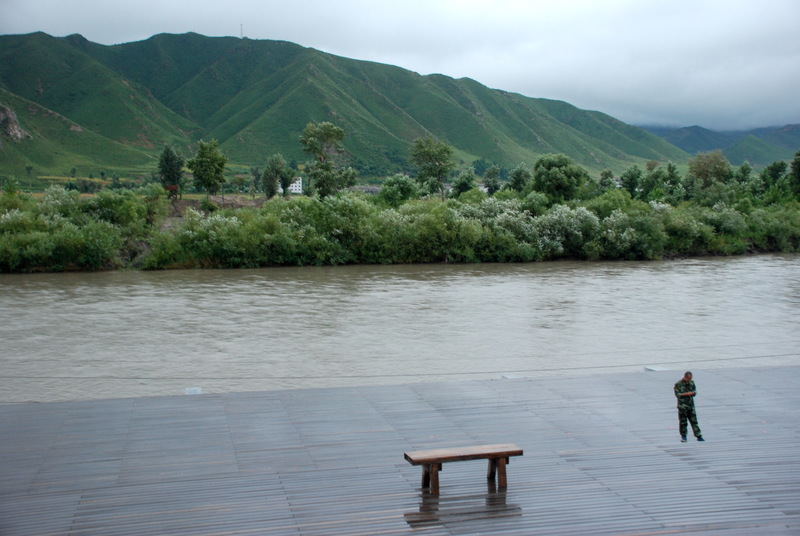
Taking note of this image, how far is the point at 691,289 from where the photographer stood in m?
24.1

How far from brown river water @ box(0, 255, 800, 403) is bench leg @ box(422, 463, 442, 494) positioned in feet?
15.5

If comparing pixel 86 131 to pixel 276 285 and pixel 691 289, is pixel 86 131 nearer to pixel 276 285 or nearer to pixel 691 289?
pixel 276 285

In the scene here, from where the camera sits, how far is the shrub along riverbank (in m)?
28.6

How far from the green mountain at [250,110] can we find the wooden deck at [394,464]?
75.3 metres

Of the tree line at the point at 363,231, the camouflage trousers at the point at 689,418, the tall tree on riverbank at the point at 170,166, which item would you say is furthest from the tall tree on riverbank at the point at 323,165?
the camouflage trousers at the point at 689,418

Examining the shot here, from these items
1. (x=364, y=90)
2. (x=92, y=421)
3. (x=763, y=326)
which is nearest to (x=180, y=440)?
(x=92, y=421)

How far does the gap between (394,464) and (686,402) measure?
9.95 ft

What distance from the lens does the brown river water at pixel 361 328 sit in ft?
38.9

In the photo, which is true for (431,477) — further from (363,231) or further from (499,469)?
(363,231)

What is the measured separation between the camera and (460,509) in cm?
557

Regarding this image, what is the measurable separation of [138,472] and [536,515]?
3.72m

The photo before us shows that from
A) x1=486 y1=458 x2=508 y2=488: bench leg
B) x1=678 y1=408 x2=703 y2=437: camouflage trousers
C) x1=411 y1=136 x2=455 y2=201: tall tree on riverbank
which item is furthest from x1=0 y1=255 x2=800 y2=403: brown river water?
x1=411 y1=136 x2=455 y2=201: tall tree on riverbank

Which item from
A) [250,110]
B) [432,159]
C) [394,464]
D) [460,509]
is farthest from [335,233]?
[250,110]

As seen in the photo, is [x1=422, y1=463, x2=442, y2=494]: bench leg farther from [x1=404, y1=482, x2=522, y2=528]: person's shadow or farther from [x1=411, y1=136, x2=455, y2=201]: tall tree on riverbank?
[x1=411, y1=136, x2=455, y2=201]: tall tree on riverbank
